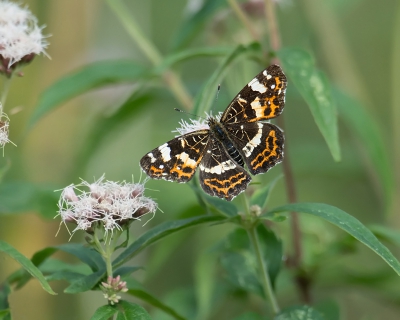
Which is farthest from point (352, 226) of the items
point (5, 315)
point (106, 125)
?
point (106, 125)

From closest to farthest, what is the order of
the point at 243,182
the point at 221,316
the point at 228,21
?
the point at 243,182 < the point at 228,21 < the point at 221,316

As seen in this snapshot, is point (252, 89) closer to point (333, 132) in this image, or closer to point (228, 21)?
point (333, 132)

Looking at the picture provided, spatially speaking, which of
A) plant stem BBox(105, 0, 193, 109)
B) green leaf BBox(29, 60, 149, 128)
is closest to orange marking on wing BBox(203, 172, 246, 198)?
green leaf BBox(29, 60, 149, 128)

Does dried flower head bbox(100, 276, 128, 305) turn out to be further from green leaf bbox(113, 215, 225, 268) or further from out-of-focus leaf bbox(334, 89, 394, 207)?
out-of-focus leaf bbox(334, 89, 394, 207)

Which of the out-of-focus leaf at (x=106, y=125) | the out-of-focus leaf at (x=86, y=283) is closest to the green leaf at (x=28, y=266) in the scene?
the out-of-focus leaf at (x=86, y=283)

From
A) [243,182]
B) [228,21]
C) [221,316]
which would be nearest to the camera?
[243,182]

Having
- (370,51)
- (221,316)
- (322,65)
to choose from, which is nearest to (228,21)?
(322,65)
